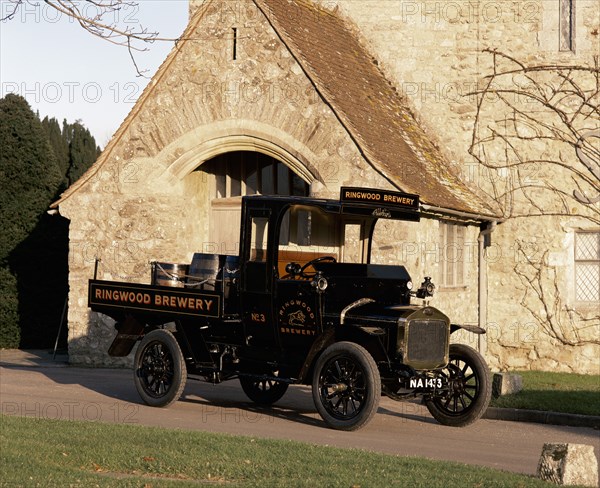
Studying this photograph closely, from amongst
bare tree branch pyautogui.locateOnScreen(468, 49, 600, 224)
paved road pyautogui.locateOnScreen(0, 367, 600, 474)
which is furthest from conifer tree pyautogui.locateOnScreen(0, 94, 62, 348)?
bare tree branch pyautogui.locateOnScreen(468, 49, 600, 224)

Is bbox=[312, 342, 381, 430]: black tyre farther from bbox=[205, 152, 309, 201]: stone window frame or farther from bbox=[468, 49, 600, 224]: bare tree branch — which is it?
bbox=[468, 49, 600, 224]: bare tree branch

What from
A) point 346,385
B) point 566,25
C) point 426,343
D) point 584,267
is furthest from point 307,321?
point 566,25

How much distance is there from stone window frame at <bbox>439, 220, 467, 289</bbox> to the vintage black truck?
508cm

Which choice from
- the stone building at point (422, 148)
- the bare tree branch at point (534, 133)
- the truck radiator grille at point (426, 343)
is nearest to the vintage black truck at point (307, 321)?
the truck radiator grille at point (426, 343)

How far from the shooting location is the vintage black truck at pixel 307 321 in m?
11.9

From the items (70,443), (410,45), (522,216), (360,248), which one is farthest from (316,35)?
(70,443)

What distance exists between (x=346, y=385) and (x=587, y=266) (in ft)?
30.0

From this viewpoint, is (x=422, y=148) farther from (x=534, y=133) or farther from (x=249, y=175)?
(x=249, y=175)

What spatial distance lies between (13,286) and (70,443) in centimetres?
1273

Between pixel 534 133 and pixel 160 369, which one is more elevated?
pixel 534 133

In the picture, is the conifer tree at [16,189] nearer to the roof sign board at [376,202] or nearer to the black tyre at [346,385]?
the roof sign board at [376,202]

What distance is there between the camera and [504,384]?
14.5 metres

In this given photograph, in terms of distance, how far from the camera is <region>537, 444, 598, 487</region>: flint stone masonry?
8531mm

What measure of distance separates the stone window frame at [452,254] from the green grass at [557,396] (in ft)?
7.70
